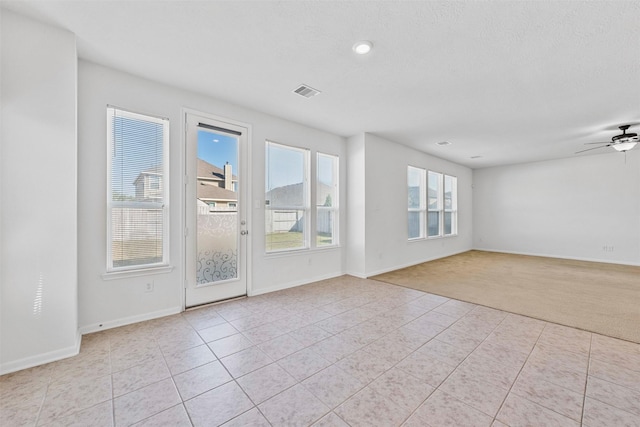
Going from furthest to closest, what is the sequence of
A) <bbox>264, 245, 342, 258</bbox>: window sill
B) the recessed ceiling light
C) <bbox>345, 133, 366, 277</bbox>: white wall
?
<bbox>345, 133, 366, 277</bbox>: white wall → <bbox>264, 245, 342, 258</bbox>: window sill → the recessed ceiling light

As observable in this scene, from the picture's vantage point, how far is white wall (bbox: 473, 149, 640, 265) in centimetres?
651

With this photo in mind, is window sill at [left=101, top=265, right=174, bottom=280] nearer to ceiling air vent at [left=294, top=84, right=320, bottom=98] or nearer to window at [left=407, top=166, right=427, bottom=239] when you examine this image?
ceiling air vent at [left=294, top=84, right=320, bottom=98]

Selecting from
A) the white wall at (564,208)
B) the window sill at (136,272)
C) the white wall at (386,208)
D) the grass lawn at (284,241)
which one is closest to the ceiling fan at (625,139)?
the white wall at (564,208)

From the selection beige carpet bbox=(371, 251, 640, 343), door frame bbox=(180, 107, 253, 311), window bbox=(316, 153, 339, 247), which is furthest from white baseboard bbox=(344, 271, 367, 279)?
door frame bbox=(180, 107, 253, 311)

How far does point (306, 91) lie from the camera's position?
11.0ft

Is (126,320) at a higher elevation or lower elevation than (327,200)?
lower

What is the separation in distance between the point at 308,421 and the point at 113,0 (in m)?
3.18

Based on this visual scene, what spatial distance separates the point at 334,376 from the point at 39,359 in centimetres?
240

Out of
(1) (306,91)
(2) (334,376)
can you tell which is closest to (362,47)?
(1) (306,91)

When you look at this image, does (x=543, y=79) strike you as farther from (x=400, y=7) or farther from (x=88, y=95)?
(x=88, y=95)

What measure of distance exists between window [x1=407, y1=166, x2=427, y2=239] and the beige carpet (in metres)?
0.87

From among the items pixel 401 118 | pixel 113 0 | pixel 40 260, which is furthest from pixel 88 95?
pixel 401 118

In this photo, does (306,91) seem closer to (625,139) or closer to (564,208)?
(625,139)

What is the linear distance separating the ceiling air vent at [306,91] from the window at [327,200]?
5.19ft
